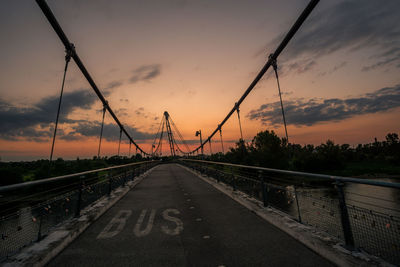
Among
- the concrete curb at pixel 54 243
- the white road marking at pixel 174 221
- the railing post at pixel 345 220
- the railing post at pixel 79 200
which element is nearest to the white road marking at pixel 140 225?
the white road marking at pixel 174 221

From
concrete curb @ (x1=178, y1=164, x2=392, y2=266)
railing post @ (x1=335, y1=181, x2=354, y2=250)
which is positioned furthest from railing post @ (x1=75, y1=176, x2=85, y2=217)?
railing post @ (x1=335, y1=181, x2=354, y2=250)

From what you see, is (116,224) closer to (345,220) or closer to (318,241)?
(318,241)

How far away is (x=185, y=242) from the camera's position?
4.15 meters

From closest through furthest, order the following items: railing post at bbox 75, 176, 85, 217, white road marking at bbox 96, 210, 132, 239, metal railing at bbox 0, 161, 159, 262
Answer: metal railing at bbox 0, 161, 159, 262, white road marking at bbox 96, 210, 132, 239, railing post at bbox 75, 176, 85, 217

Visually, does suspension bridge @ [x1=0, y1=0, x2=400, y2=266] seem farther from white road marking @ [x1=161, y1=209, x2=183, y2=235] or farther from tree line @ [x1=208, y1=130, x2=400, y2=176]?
tree line @ [x1=208, y1=130, x2=400, y2=176]

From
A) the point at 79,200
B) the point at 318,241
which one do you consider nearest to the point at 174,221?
the point at 79,200

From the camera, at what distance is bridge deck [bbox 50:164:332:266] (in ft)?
11.2

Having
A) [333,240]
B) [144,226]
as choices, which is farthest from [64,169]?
[333,240]

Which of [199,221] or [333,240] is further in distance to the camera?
[199,221]

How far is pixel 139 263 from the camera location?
3377 millimetres

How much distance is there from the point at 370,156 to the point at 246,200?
153 meters

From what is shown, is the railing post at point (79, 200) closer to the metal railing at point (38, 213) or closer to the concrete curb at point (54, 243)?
the metal railing at point (38, 213)

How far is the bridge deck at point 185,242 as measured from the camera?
3.41 metres

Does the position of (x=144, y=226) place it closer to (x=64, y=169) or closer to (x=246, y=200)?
(x=246, y=200)
